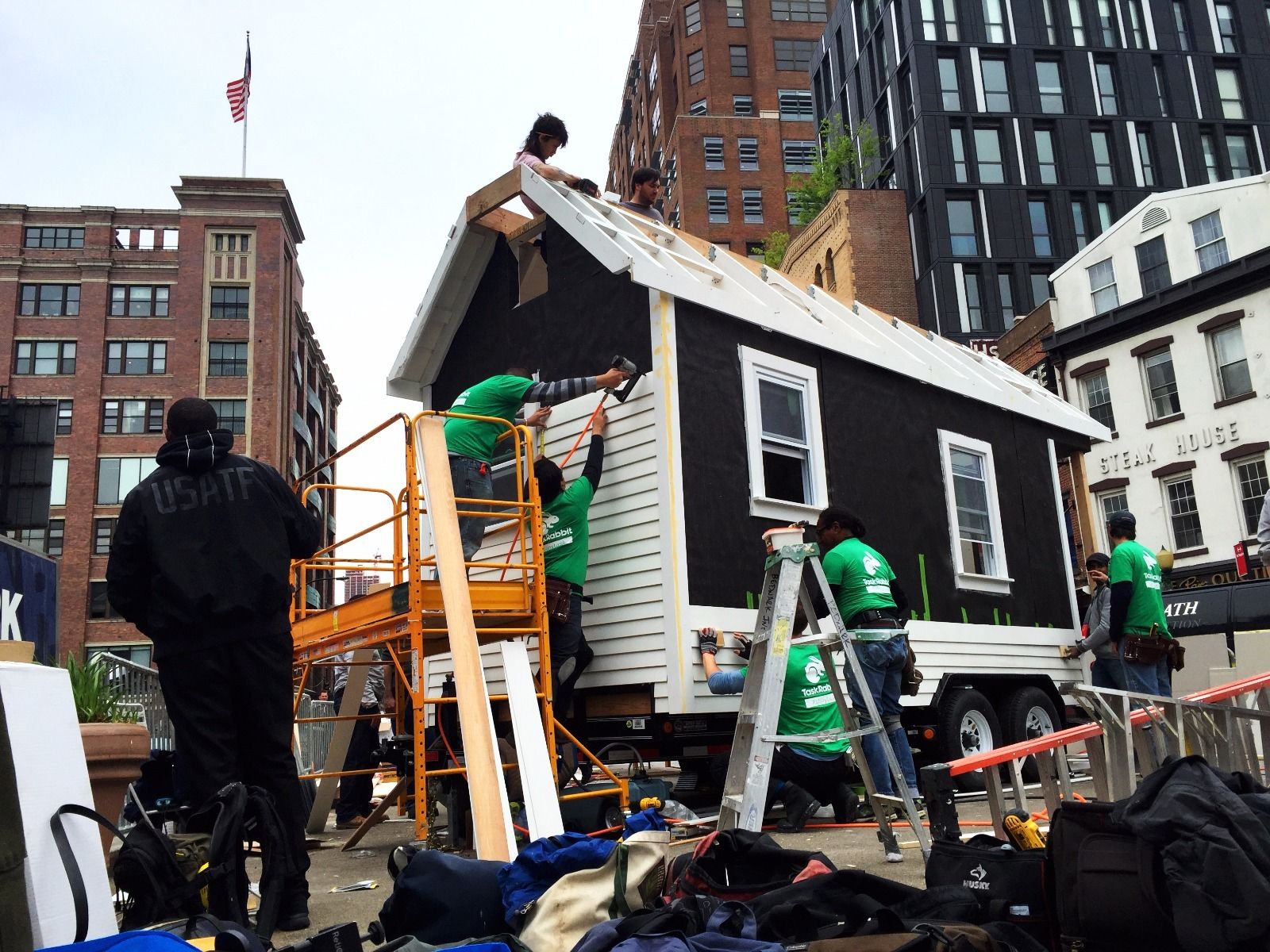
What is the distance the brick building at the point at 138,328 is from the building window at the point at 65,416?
0.25 ft

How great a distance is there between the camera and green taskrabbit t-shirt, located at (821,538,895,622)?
6.81 metres

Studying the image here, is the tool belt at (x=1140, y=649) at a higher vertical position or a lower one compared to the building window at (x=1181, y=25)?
lower

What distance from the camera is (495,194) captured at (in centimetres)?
1064

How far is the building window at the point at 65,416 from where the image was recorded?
170 ft

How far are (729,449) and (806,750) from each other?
2.70 metres

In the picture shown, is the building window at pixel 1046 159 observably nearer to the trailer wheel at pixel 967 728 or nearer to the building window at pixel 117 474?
the trailer wheel at pixel 967 728

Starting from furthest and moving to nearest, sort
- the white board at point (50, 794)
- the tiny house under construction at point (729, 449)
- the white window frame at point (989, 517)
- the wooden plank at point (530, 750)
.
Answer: the white window frame at point (989, 517) → the tiny house under construction at point (729, 449) → the wooden plank at point (530, 750) → the white board at point (50, 794)

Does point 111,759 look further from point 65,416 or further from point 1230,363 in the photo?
point 65,416

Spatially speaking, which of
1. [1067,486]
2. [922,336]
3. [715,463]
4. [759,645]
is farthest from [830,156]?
[759,645]

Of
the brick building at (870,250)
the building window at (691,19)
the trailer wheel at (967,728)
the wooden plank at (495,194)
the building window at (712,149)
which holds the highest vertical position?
the building window at (691,19)

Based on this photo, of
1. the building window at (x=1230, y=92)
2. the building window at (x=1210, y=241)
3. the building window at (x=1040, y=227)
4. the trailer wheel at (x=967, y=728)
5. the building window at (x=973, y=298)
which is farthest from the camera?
the building window at (x=1230, y=92)

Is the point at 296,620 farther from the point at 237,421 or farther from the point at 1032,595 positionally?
the point at 237,421

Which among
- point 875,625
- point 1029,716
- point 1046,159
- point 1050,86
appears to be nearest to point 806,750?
point 875,625

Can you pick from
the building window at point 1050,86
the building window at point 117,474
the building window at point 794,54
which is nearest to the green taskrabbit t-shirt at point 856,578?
the building window at point 1050,86
